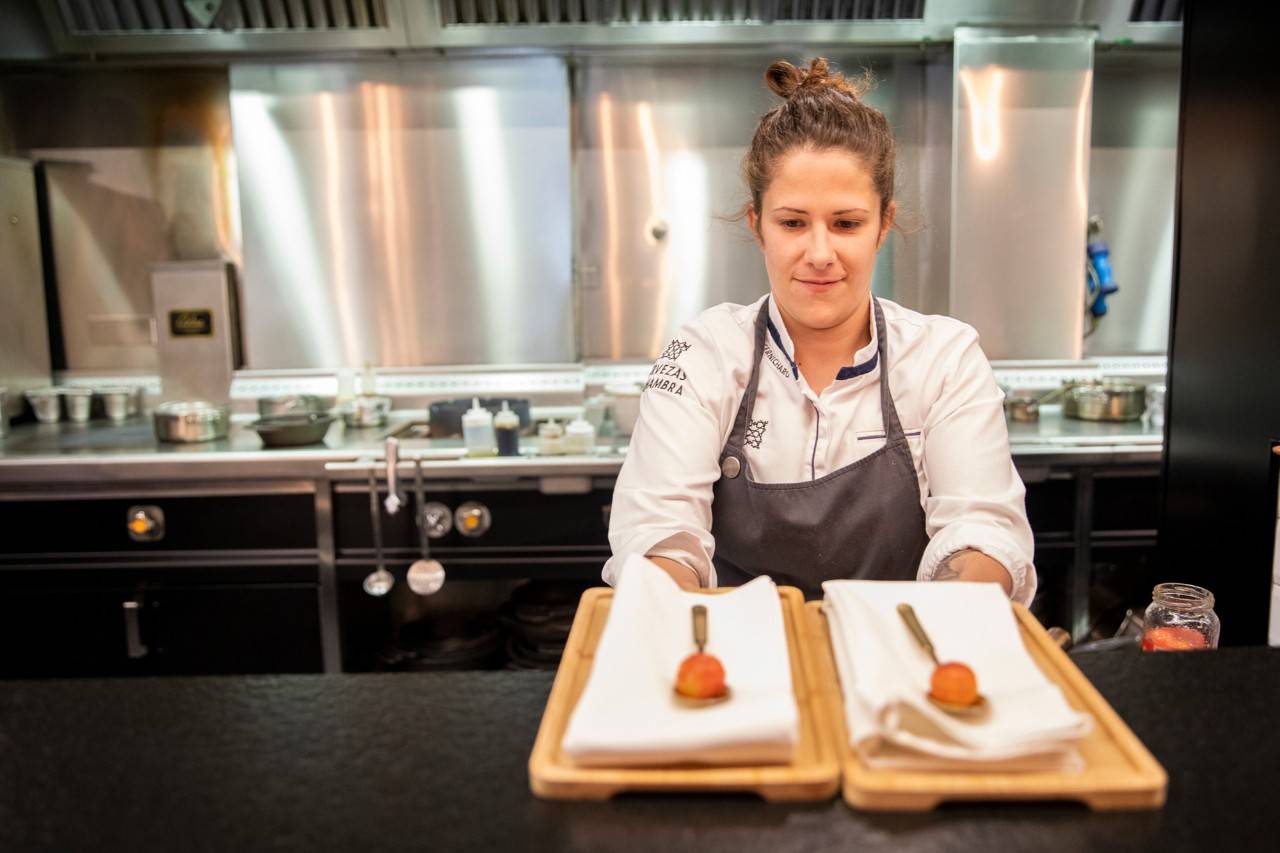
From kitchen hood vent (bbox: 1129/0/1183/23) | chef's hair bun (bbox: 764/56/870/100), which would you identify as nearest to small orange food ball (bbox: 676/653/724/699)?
chef's hair bun (bbox: 764/56/870/100)

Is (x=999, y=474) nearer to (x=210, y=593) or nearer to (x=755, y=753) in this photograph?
(x=755, y=753)

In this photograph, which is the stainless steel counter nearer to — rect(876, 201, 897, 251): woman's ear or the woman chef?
the woman chef

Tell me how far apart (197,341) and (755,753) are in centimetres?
314

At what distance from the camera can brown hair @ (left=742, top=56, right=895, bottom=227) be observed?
1.63m

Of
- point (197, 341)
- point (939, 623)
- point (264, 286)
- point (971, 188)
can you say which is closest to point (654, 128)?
point (971, 188)

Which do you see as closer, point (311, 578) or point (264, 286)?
point (311, 578)

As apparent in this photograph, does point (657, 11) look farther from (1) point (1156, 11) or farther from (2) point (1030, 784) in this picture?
(2) point (1030, 784)

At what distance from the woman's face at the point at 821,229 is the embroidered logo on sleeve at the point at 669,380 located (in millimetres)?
227

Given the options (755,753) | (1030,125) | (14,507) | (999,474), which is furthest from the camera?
(1030,125)

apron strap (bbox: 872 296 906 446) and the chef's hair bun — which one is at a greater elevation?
A: the chef's hair bun

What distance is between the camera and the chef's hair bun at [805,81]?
→ 5.56 feet

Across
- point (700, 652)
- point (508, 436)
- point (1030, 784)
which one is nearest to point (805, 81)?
point (700, 652)

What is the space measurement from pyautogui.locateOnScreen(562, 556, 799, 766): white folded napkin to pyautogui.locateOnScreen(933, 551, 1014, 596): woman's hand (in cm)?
50

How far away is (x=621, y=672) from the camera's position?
0.85m
